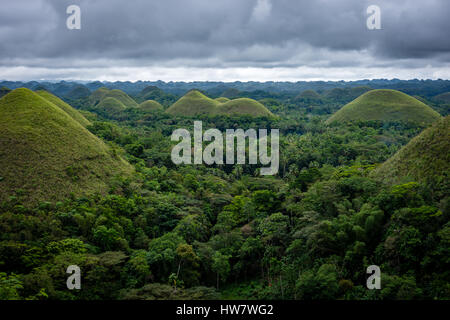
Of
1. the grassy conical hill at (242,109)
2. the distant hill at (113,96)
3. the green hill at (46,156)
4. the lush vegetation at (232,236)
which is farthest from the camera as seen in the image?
the distant hill at (113,96)

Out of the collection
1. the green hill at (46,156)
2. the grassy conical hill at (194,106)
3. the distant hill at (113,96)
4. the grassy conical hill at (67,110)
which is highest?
the distant hill at (113,96)

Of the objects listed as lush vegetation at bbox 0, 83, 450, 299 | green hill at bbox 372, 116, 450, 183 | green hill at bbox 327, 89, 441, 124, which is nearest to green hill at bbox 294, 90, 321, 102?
green hill at bbox 327, 89, 441, 124

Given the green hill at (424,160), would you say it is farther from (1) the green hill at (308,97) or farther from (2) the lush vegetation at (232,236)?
(1) the green hill at (308,97)

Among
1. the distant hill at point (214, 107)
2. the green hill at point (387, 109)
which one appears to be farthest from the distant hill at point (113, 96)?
the green hill at point (387, 109)

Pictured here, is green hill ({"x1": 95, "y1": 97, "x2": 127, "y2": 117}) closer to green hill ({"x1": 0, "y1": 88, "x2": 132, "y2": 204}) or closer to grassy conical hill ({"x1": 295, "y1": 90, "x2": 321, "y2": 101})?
green hill ({"x1": 0, "y1": 88, "x2": 132, "y2": 204})

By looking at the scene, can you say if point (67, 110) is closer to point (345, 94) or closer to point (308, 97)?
point (308, 97)

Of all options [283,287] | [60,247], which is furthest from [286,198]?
[60,247]
